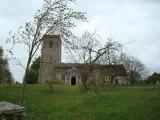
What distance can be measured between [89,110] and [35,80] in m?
74.6

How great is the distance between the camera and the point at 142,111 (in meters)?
23.3

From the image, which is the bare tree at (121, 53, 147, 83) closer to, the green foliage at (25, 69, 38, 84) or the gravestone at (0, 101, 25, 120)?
the green foliage at (25, 69, 38, 84)

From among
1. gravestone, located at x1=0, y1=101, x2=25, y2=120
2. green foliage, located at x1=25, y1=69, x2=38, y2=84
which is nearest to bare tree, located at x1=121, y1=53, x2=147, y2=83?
green foliage, located at x1=25, y1=69, x2=38, y2=84

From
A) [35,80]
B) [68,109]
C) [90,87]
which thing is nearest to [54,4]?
[68,109]

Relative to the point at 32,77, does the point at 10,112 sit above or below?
below

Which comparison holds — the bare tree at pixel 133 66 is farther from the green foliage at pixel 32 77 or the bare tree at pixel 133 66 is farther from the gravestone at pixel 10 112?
the gravestone at pixel 10 112

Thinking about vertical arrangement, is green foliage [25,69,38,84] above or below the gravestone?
above

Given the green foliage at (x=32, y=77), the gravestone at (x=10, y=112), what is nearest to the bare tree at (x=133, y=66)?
the green foliage at (x=32, y=77)

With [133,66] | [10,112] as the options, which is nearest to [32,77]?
[133,66]

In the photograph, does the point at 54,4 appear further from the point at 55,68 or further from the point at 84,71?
the point at 55,68

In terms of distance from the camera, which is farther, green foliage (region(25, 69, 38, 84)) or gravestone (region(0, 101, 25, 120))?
green foliage (region(25, 69, 38, 84))

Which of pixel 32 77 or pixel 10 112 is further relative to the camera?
pixel 32 77

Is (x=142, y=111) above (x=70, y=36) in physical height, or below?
below

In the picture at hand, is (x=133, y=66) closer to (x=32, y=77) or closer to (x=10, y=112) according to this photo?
(x=32, y=77)
